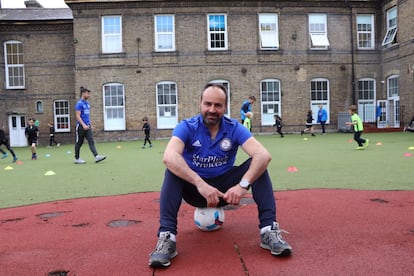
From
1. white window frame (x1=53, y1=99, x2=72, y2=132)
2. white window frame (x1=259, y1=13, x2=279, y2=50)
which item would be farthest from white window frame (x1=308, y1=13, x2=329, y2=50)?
white window frame (x1=53, y1=99, x2=72, y2=132)

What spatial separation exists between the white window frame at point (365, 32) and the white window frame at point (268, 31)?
5583 millimetres

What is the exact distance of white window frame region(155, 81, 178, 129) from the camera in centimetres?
2445

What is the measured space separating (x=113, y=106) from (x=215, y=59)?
6.86 m

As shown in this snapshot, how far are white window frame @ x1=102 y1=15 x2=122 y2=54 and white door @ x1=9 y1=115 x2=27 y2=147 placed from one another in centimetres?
772

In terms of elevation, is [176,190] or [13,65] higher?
[13,65]

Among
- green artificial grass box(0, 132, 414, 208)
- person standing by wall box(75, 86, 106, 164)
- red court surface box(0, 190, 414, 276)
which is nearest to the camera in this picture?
red court surface box(0, 190, 414, 276)

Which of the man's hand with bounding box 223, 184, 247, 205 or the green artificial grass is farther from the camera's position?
the green artificial grass

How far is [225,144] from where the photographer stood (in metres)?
3.52

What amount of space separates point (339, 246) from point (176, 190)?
142 cm

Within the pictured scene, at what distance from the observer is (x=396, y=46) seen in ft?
79.6

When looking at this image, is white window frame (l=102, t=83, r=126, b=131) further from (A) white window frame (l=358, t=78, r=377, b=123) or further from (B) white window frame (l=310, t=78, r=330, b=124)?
(A) white window frame (l=358, t=78, r=377, b=123)

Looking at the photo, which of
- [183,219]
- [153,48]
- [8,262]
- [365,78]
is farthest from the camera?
[365,78]

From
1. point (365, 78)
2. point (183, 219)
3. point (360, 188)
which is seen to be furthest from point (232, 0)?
point (183, 219)

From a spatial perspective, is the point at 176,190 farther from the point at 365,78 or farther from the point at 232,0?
the point at 365,78
